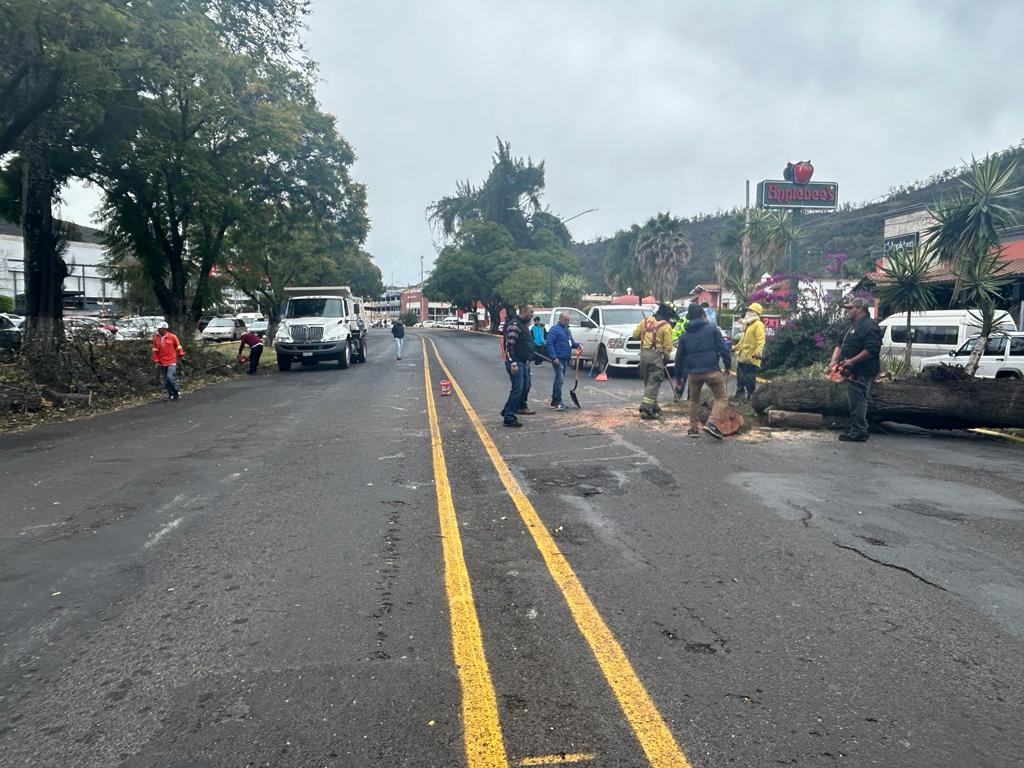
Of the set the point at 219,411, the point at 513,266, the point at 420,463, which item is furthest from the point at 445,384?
the point at 513,266

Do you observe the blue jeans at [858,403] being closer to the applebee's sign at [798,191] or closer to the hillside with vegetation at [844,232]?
the applebee's sign at [798,191]

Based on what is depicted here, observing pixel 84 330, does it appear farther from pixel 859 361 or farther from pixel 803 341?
pixel 803 341

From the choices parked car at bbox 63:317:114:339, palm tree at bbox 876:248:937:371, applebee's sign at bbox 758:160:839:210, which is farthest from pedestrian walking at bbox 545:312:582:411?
applebee's sign at bbox 758:160:839:210

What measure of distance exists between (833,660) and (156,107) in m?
17.8

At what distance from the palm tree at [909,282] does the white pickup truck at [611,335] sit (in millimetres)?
6371

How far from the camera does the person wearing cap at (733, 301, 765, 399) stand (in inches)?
501

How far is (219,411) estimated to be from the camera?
13844 mm

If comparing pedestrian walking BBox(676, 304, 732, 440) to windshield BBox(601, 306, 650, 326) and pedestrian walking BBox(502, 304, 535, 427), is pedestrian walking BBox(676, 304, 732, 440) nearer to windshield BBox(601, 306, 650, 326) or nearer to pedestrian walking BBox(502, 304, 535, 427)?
pedestrian walking BBox(502, 304, 535, 427)

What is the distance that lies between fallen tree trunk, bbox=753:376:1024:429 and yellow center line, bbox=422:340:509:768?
6.57 metres

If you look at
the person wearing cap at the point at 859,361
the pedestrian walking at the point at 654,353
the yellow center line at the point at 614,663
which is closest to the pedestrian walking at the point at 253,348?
the pedestrian walking at the point at 654,353

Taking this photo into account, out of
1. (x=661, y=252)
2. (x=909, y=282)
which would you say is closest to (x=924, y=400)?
(x=909, y=282)

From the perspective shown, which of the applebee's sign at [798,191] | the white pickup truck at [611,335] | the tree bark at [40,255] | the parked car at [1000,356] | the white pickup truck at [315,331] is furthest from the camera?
the applebee's sign at [798,191]

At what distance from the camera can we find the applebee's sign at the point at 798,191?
33.2m

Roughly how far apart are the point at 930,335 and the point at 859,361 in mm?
11120
